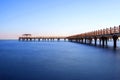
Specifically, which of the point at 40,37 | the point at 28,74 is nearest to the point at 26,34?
the point at 40,37

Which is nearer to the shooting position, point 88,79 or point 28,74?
point 88,79

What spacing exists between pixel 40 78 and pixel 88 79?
83.6 inches

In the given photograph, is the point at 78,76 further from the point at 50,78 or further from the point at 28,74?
the point at 28,74

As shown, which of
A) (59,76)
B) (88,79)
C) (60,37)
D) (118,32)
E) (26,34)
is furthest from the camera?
(26,34)

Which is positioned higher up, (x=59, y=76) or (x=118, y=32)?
(x=118, y=32)

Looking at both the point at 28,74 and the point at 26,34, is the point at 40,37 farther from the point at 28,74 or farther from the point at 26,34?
the point at 28,74

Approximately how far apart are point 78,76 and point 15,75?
3006 millimetres

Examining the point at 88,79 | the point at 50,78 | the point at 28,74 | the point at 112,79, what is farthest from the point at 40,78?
the point at 112,79

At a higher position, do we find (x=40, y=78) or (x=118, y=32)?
(x=118, y=32)

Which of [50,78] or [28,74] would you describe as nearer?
[50,78]

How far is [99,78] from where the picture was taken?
10.0 metres

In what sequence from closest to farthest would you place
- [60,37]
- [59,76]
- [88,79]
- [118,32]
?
1. [88,79]
2. [59,76]
3. [118,32]
4. [60,37]

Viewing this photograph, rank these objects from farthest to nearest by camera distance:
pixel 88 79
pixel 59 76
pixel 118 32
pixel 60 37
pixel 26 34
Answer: pixel 26 34
pixel 60 37
pixel 118 32
pixel 59 76
pixel 88 79

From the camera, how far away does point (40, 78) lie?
10078 millimetres
